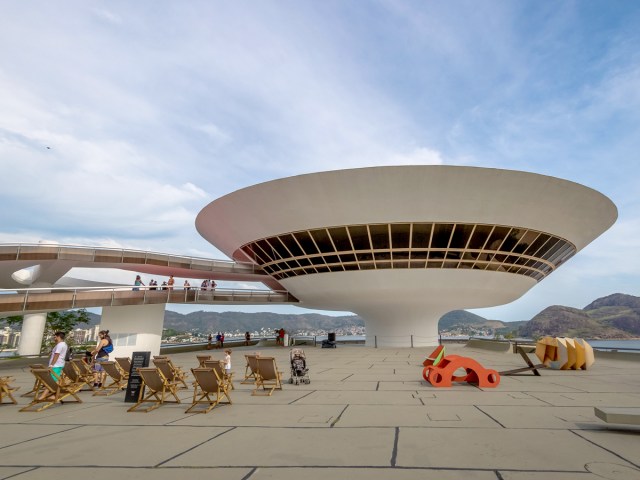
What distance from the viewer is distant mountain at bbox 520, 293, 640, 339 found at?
88875mm

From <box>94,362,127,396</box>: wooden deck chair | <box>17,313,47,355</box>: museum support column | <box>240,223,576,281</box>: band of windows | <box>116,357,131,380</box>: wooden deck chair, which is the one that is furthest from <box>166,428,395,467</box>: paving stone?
<box>17,313,47,355</box>: museum support column

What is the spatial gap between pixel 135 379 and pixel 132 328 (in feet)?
63.8

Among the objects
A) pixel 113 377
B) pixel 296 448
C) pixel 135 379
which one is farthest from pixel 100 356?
pixel 296 448

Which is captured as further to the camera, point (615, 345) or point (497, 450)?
point (615, 345)

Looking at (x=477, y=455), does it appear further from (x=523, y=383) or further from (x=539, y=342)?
(x=539, y=342)

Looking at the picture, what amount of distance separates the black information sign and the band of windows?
15786 mm

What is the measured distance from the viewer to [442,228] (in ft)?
74.4

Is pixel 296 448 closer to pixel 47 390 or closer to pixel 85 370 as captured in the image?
pixel 47 390

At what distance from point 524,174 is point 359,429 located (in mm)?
20071

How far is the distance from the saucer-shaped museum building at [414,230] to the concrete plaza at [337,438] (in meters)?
13.8

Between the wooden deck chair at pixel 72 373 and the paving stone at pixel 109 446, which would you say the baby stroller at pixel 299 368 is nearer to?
the paving stone at pixel 109 446

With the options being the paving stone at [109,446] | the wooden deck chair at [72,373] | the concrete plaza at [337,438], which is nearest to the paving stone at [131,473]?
the concrete plaza at [337,438]

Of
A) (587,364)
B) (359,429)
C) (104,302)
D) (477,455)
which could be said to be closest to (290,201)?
(104,302)

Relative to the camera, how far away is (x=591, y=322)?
323ft
